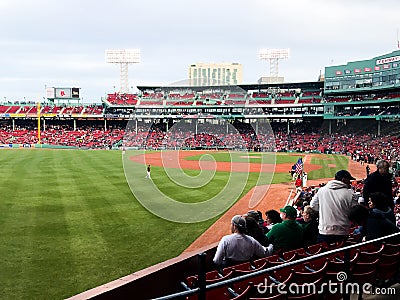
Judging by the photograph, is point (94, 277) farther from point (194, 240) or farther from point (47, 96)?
point (47, 96)

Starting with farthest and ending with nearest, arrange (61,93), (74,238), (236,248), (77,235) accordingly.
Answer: (61,93)
(77,235)
(74,238)
(236,248)

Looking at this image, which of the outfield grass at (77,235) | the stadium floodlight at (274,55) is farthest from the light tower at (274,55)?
the outfield grass at (77,235)

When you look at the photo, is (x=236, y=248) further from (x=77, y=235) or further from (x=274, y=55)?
(x=274, y=55)

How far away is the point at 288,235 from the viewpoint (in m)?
6.57

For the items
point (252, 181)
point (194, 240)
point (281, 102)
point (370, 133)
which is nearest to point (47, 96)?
point (281, 102)

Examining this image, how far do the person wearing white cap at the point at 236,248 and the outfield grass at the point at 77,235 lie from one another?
4602mm

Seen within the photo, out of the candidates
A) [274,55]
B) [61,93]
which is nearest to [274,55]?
[274,55]

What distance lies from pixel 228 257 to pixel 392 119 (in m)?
60.6

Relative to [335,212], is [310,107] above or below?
above

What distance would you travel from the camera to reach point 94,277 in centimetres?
977

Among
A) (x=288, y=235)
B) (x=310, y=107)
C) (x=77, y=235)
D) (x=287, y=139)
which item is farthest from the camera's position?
(x=310, y=107)

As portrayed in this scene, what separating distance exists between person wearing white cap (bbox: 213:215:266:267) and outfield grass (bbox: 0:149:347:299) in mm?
4602

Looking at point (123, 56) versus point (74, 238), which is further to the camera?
point (123, 56)

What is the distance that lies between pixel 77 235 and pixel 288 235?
912 cm
